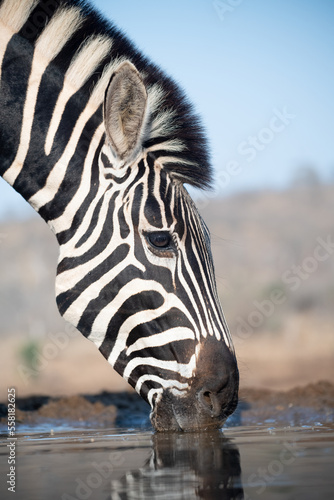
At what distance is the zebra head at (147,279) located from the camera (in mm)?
4145

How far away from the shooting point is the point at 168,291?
4266mm

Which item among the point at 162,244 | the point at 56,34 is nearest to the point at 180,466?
the point at 162,244

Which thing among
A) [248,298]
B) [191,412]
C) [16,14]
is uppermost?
[248,298]

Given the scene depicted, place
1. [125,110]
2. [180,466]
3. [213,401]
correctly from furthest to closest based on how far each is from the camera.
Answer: [125,110], [213,401], [180,466]

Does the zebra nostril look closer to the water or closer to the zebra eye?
the water

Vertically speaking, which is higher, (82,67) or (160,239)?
(82,67)

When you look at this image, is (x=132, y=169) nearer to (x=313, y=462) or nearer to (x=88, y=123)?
(x=88, y=123)

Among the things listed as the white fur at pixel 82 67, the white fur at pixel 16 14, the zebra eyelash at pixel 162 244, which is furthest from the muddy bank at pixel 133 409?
the white fur at pixel 16 14

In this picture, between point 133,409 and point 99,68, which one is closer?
point 99,68

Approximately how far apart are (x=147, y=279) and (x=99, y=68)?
172cm

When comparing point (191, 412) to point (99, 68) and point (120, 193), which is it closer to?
point (120, 193)

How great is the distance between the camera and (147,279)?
4301mm

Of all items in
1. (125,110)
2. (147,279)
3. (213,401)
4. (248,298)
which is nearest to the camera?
(213,401)

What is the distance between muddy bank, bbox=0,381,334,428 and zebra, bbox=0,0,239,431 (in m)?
2.03
